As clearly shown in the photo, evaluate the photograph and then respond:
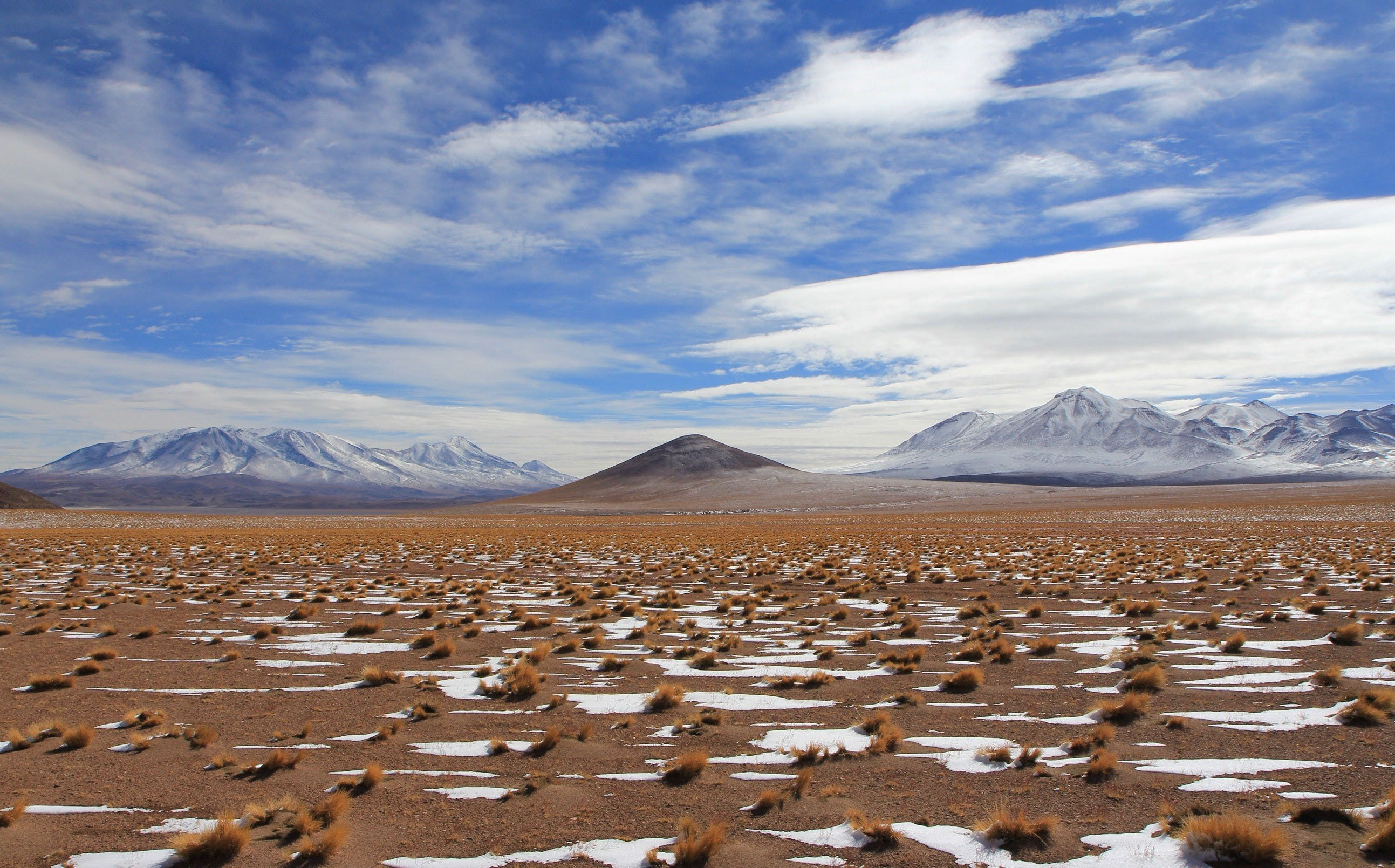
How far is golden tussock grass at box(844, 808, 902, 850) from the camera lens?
15.8ft

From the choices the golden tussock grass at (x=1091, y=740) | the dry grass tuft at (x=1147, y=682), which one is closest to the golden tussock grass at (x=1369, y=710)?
the dry grass tuft at (x=1147, y=682)

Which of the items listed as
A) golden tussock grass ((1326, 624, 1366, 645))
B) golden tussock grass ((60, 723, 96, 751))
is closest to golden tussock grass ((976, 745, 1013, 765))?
golden tussock grass ((1326, 624, 1366, 645))

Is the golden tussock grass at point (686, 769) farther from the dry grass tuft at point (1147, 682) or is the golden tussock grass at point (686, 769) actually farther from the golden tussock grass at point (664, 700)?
the dry grass tuft at point (1147, 682)

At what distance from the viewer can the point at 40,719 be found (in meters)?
7.62

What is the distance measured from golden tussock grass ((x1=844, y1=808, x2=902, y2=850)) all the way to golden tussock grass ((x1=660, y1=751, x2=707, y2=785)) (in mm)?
1449

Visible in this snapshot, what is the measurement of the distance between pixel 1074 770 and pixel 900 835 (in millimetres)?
1988

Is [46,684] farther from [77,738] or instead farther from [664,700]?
[664,700]

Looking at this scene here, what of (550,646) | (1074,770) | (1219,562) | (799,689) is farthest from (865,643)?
(1219,562)

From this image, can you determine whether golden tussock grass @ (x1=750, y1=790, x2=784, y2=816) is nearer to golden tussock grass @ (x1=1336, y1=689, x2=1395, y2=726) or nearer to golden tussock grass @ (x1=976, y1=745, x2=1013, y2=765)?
golden tussock grass @ (x1=976, y1=745, x2=1013, y2=765)

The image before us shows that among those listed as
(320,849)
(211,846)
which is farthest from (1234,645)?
(211,846)

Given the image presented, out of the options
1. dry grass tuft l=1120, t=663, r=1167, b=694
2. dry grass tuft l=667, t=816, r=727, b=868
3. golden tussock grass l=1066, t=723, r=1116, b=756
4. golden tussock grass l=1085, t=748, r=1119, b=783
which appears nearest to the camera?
dry grass tuft l=667, t=816, r=727, b=868

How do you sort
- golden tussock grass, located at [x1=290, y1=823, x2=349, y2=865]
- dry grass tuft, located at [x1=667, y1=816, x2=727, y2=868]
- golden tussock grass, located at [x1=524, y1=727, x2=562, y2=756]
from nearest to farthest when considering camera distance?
dry grass tuft, located at [x1=667, y1=816, x2=727, y2=868] < golden tussock grass, located at [x1=290, y1=823, x2=349, y2=865] < golden tussock grass, located at [x1=524, y1=727, x2=562, y2=756]

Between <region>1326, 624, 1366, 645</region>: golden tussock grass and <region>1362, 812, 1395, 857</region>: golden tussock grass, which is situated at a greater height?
<region>1362, 812, 1395, 857</region>: golden tussock grass

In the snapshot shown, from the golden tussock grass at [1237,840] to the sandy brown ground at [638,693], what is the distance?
0.66ft
